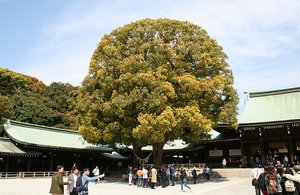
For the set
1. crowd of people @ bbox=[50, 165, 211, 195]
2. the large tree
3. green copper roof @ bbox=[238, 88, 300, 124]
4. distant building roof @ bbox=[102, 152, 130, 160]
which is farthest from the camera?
distant building roof @ bbox=[102, 152, 130, 160]

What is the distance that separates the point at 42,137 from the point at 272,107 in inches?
1046

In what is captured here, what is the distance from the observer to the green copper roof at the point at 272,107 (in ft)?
99.3

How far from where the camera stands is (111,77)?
25375mm

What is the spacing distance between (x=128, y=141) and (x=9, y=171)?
15.5m

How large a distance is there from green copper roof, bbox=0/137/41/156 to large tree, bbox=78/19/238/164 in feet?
29.8

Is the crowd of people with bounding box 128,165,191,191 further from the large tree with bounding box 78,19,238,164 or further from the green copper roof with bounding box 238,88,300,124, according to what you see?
the green copper roof with bounding box 238,88,300,124

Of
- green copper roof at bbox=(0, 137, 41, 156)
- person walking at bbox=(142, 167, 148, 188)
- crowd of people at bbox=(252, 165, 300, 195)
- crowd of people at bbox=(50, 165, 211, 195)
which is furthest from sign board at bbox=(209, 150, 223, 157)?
crowd of people at bbox=(252, 165, 300, 195)

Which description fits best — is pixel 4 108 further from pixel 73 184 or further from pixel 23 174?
pixel 73 184

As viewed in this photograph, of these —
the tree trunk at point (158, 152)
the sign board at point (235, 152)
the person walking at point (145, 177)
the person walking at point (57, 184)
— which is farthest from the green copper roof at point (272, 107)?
the person walking at point (57, 184)

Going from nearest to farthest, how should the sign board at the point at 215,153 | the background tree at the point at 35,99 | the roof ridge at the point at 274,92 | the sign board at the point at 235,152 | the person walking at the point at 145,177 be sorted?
the person walking at the point at 145,177 < the roof ridge at the point at 274,92 < the sign board at the point at 235,152 < the sign board at the point at 215,153 < the background tree at the point at 35,99

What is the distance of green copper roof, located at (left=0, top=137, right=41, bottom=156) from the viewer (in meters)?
30.5

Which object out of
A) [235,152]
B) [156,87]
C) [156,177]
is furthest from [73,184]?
[235,152]

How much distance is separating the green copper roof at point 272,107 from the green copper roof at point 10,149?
2256cm

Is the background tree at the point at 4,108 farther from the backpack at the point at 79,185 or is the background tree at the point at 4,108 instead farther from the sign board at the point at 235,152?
the backpack at the point at 79,185
